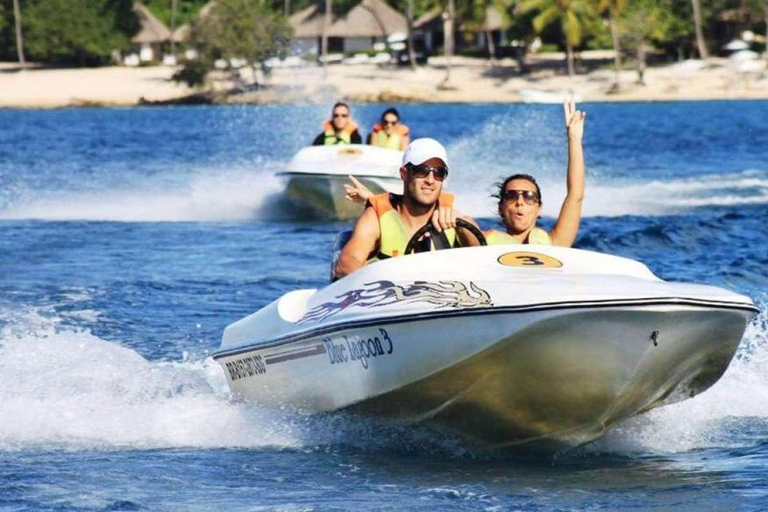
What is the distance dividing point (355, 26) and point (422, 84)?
12.2 meters

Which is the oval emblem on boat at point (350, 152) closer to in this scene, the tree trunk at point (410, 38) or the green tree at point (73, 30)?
the tree trunk at point (410, 38)

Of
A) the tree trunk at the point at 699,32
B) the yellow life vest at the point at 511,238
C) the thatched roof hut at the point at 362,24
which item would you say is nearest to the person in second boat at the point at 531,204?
the yellow life vest at the point at 511,238

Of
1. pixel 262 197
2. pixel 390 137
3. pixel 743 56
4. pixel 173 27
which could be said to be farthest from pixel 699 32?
pixel 390 137

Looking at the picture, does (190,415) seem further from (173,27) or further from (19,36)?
(173,27)

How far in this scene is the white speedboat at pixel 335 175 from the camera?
1961cm

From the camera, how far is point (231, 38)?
248 ft

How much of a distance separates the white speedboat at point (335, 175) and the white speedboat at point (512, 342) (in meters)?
11.4

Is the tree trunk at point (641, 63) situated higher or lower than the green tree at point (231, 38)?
lower

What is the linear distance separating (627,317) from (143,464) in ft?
8.17

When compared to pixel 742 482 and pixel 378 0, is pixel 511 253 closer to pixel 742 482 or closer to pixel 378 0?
pixel 742 482

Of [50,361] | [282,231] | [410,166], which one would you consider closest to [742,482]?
[410,166]

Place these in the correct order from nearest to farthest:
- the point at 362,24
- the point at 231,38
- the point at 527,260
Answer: the point at 527,260
the point at 231,38
the point at 362,24

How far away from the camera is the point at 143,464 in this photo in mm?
7922

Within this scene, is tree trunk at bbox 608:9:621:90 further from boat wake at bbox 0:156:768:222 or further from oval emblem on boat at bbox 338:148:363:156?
oval emblem on boat at bbox 338:148:363:156
